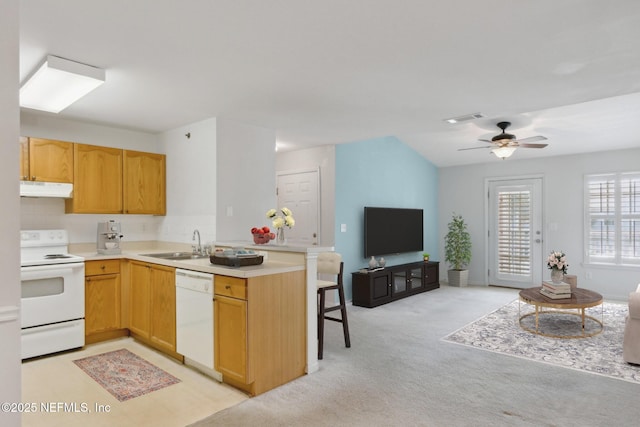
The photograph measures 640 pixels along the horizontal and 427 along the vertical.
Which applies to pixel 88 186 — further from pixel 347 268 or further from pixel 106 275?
pixel 347 268

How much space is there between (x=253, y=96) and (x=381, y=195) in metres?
3.67

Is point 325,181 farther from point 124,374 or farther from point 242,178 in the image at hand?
point 124,374

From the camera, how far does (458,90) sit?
129 inches

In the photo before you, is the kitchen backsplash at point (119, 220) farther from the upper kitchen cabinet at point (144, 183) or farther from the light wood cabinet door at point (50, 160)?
the light wood cabinet door at point (50, 160)

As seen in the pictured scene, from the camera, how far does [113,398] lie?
9.15ft

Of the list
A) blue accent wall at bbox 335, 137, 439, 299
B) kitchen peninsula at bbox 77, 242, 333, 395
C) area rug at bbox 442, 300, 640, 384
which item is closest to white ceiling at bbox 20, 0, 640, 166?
kitchen peninsula at bbox 77, 242, 333, 395

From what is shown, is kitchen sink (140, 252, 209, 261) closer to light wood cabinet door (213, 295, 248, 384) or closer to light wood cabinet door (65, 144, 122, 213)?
light wood cabinet door (65, 144, 122, 213)

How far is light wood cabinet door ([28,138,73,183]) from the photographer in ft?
12.7

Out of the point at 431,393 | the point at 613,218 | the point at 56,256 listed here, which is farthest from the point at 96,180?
the point at 613,218

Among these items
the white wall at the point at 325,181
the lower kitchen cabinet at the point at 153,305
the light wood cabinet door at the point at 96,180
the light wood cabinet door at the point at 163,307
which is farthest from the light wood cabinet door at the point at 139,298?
the white wall at the point at 325,181

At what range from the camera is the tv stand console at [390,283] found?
5.65 m

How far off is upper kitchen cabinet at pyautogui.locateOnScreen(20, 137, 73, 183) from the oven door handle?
92 centimetres

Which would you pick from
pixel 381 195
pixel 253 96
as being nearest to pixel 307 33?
pixel 253 96

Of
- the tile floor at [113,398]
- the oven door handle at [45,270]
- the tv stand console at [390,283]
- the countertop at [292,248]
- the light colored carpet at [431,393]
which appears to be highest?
the countertop at [292,248]
